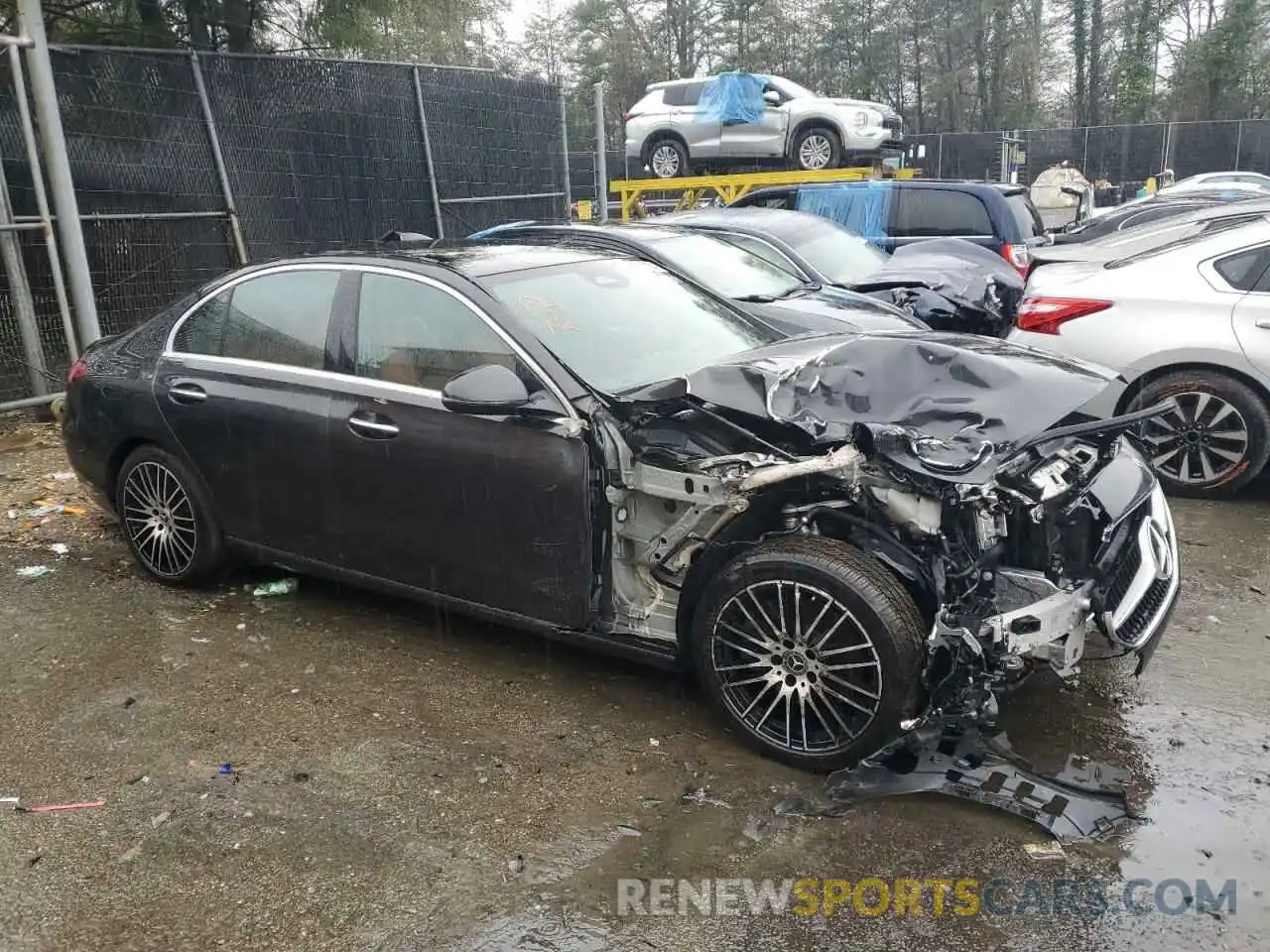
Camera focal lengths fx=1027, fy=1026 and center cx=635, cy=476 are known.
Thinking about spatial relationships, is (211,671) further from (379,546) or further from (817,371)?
(817,371)

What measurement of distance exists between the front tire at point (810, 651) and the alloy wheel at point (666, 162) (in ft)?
50.0

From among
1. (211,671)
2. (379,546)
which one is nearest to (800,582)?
(379,546)

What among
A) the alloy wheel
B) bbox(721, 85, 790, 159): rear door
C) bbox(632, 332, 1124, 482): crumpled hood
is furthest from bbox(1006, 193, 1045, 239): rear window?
bbox(632, 332, 1124, 482): crumpled hood

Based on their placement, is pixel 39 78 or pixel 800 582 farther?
pixel 39 78

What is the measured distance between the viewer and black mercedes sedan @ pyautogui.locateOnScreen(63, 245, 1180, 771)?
313cm

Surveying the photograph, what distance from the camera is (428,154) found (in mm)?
10289

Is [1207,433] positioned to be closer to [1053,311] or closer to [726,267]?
[1053,311]

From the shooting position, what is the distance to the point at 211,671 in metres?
4.16

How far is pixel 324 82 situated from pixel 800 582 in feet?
26.3

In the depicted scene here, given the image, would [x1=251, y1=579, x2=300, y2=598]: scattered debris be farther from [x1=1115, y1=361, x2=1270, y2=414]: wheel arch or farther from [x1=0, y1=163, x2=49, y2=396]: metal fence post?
[x1=1115, y1=361, x2=1270, y2=414]: wheel arch

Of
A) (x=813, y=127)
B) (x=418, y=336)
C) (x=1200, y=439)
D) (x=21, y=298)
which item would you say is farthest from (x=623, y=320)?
(x=813, y=127)

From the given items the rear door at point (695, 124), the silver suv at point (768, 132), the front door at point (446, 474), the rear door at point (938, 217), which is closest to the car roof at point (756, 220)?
the rear door at point (938, 217)

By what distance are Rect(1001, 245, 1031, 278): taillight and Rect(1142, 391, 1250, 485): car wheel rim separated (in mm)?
4592

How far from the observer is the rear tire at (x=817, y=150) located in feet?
53.0
